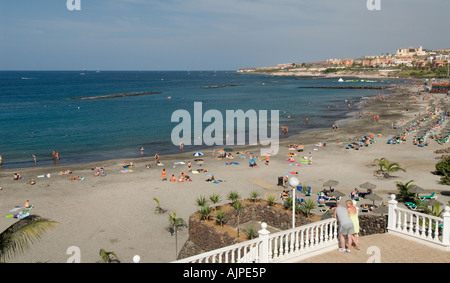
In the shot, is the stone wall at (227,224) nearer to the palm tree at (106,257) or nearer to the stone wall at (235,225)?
the stone wall at (235,225)

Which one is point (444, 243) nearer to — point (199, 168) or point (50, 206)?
point (50, 206)

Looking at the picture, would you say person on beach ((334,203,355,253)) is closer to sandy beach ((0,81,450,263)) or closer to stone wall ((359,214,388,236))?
stone wall ((359,214,388,236))

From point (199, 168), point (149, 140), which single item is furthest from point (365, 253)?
point (149, 140)

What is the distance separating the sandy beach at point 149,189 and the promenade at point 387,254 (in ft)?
27.5

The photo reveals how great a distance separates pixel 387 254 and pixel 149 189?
18122mm

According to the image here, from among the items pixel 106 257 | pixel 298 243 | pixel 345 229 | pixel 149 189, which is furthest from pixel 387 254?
pixel 149 189

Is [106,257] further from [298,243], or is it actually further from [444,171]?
[444,171]

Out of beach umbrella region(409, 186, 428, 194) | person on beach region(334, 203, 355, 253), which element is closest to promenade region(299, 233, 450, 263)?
person on beach region(334, 203, 355, 253)

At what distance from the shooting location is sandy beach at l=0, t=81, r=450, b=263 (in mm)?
17594

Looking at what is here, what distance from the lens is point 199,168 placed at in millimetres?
31281

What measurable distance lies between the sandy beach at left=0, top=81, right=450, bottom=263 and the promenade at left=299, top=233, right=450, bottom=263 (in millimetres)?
8389

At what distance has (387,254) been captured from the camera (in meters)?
9.77

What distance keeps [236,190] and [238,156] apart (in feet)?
36.1

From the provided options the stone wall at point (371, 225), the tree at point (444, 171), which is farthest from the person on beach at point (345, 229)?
the tree at point (444, 171)
